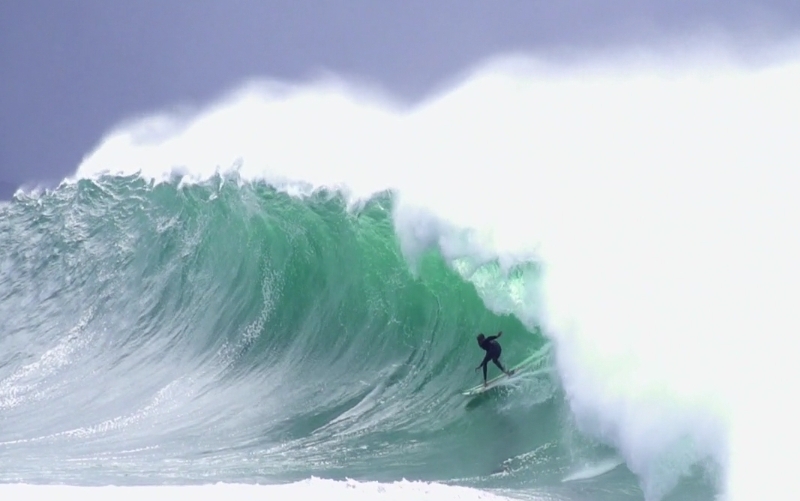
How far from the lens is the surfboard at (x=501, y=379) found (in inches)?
264

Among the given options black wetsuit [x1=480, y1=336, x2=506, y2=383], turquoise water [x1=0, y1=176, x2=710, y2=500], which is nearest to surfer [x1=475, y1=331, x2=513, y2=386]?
black wetsuit [x1=480, y1=336, x2=506, y2=383]

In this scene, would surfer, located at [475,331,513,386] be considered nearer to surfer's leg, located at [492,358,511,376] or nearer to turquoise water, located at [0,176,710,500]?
surfer's leg, located at [492,358,511,376]

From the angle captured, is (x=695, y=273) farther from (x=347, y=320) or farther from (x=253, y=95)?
(x=253, y=95)

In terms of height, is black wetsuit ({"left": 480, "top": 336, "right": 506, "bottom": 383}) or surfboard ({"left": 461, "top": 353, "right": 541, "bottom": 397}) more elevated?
black wetsuit ({"left": 480, "top": 336, "right": 506, "bottom": 383})

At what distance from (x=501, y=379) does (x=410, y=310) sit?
5.02ft

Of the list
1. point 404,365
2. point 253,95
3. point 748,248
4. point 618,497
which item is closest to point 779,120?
point 748,248

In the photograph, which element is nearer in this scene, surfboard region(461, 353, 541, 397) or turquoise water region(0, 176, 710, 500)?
turquoise water region(0, 176, 710, 500)

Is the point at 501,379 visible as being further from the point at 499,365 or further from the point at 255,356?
the point at 255,356

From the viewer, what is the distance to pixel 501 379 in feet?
22.2

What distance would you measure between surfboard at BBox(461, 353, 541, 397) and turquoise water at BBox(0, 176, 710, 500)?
2.7 inches

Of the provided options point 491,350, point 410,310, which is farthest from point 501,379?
point 410,310

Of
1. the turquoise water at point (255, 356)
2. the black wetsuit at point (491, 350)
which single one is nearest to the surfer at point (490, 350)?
the black wetsuit at point (491, 350)

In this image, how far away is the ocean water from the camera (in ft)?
17.1

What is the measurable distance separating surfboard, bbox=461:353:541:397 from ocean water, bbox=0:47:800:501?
79 mm
